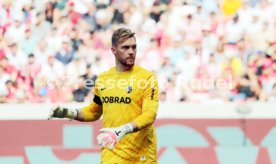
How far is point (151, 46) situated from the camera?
11922 mm

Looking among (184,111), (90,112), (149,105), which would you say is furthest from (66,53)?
(149,105)

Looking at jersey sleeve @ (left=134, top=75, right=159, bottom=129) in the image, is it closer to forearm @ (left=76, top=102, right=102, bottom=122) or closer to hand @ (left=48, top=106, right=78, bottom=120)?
forearm @ (left=76, top=102, right=102, bottom=122)

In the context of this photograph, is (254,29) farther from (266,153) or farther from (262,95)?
(266,153)

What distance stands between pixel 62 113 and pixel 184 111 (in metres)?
4.01

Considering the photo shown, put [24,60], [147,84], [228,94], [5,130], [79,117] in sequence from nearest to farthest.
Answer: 1. [147,84]
2. [79,117]
3. [5,130]
4. [228,94]
5. [24,60]

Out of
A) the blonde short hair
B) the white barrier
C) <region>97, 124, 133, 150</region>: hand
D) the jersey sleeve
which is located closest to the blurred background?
the white barrier

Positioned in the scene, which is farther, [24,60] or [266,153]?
[24,60]

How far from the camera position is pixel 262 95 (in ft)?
37.1

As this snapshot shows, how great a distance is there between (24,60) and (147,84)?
6.24 metres

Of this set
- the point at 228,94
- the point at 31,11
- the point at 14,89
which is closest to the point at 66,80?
the point at 14,89

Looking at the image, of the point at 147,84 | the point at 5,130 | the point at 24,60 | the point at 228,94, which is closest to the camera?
the point at 147,84

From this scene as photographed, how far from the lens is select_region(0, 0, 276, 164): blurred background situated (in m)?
10.0

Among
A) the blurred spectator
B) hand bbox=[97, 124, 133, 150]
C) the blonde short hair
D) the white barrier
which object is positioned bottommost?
the white barrier

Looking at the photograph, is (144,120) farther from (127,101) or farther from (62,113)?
(62,113)
